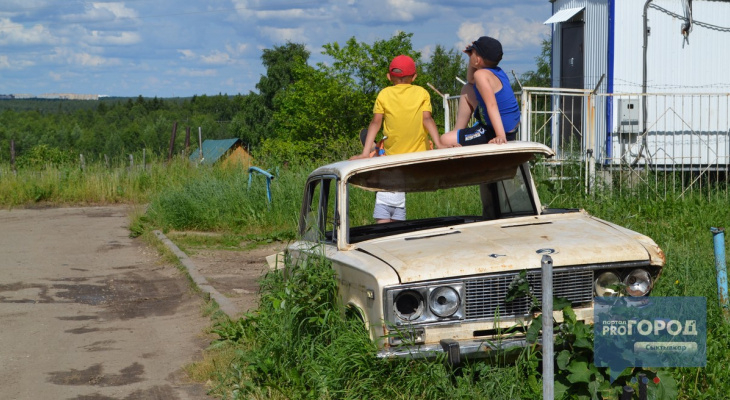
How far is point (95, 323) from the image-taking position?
8.24 metres

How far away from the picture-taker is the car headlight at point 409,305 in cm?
452

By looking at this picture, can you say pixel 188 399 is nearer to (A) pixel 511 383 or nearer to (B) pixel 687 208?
(A) pixel 511 383

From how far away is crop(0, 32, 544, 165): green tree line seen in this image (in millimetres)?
42750

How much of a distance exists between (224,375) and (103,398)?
0.82 metres

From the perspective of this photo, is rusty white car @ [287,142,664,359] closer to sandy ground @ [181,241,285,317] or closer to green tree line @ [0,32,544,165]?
sandy ground @ [181,241,285,317]

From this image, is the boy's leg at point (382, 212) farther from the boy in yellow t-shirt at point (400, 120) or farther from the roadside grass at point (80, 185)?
the roadside grass at point (80, 185)

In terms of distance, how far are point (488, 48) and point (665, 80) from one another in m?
8.96

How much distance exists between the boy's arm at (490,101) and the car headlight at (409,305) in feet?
6.30

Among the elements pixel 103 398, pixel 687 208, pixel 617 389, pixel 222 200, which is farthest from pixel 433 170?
pixel 222 200

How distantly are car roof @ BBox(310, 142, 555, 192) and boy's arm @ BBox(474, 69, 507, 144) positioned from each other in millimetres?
400

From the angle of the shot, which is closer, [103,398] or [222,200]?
[103,398]

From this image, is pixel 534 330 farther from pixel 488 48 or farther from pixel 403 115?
pixel 403 115

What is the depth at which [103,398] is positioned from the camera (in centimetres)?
563

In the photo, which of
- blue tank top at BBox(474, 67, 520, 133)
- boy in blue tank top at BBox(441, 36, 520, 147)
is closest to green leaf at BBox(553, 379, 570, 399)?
boy in blue tank top at BBox(441, 36, 520, 147)
